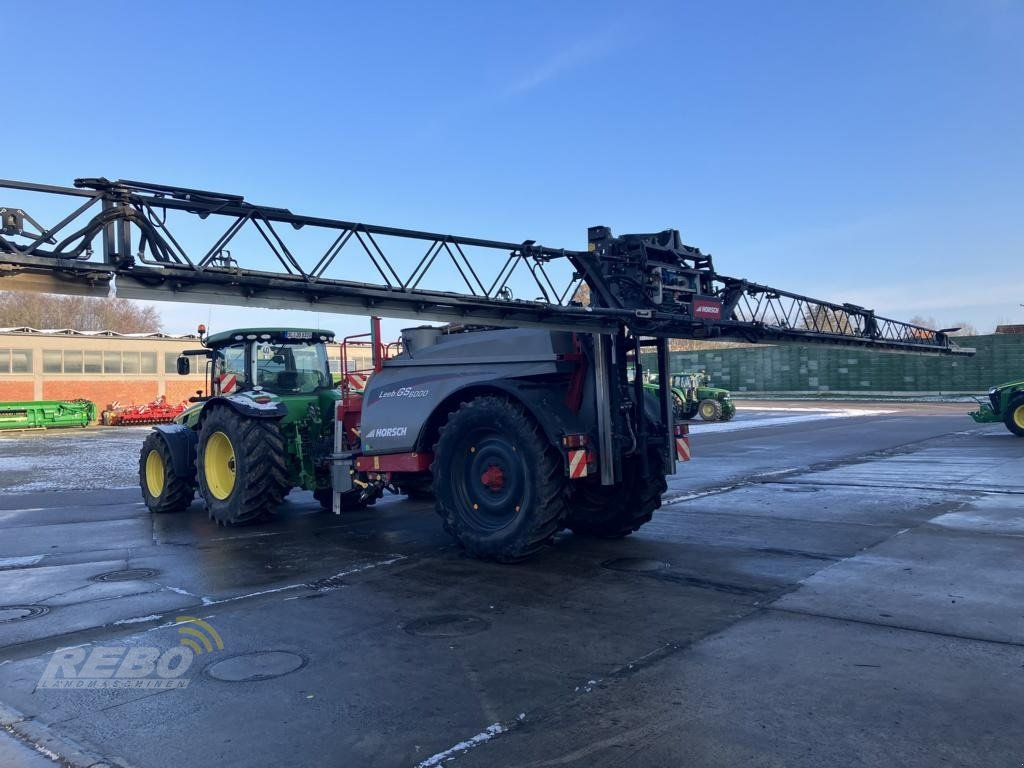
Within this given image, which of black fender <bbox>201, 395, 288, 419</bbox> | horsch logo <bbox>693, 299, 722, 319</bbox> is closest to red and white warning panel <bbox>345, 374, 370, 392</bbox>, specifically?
black fender <bbox>201, 395, 288, 419</bbox>

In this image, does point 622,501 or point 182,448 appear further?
point 182,448

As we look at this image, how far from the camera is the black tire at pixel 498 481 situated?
7.17 meters

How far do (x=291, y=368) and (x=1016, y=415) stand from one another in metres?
19.6

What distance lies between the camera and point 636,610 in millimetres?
5859

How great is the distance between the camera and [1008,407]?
21.1 meters

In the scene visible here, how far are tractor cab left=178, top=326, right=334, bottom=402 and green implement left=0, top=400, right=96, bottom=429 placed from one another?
2821 centimetres

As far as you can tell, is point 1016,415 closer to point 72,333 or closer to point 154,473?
point 154,473

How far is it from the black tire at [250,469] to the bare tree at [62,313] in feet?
177

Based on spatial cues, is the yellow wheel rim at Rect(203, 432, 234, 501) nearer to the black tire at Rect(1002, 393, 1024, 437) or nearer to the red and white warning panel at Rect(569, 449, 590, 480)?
the red and white warning panel at Rect(569, 449, 590, 480)

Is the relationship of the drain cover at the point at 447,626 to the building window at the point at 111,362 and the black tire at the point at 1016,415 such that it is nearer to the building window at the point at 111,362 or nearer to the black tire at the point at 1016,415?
the black tire at the point at 1016,415

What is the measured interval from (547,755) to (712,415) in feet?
97.7

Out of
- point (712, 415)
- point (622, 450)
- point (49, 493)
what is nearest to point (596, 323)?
point (622, 450)

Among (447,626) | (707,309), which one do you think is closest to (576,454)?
(447,626)

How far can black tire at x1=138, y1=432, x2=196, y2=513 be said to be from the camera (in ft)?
37.1
